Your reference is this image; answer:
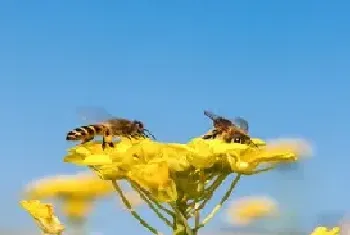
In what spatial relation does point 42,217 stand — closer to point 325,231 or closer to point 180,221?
point 180,221

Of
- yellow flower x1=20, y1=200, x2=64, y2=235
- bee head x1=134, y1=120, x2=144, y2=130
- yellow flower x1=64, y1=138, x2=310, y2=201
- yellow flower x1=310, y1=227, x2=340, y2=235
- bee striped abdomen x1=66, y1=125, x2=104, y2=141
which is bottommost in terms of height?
yellow flower x1=310, y1=227, x2=340, y2=235

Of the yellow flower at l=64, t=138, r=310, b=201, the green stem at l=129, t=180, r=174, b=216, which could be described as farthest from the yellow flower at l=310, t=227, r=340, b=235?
the green stem at l=129, t=180, r=174, b=216

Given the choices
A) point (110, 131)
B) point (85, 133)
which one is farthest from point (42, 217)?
point (85, 133)

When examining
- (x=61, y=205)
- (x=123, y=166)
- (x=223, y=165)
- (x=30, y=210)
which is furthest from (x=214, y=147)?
(x=61, y=205)

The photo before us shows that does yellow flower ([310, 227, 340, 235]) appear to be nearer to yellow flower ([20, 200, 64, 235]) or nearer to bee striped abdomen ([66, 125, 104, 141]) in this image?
yellow flower ([20, 200, 64, 235])

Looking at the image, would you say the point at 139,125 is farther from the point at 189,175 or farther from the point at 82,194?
the point at 82,194

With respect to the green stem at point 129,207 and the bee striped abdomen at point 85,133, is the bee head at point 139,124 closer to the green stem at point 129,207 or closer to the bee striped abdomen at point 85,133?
the bee striped abdomen at point 85,133

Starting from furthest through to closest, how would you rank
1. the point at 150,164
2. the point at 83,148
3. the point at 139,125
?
1. the point at 139,125
2. the point at 83,148
3. the point at 150,164
